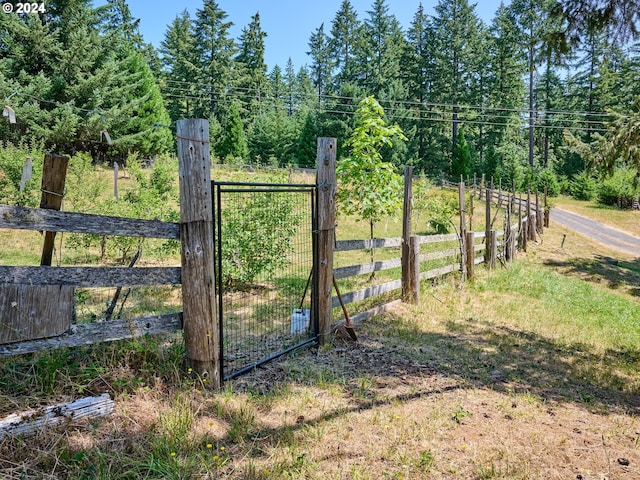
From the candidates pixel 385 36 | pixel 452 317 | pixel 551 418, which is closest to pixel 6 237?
pixel 452 317

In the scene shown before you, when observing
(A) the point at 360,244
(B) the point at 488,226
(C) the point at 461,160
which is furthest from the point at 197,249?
(C) the point at 461,160

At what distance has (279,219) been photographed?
8.49 metres

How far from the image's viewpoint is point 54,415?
2732mm

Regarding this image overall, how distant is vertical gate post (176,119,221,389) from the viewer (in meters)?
3.40

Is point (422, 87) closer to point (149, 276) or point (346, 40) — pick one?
point (346, 40)

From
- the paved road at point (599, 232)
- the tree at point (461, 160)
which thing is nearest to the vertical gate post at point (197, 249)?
the paved road at point (599, 232)

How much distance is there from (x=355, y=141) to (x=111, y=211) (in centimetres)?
598

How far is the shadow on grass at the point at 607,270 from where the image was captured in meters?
12.7

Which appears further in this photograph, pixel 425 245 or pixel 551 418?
pixel 425 245

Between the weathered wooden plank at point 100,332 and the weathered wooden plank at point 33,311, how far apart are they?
0.15ft

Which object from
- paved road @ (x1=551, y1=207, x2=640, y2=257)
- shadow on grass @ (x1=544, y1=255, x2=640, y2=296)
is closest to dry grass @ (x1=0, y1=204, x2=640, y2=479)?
shadow on grass @ (x1=544, y1=255, x2=640, y2=296)

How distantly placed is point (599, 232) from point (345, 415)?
1011 inches

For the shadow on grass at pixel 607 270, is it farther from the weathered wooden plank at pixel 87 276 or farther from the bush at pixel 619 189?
the bush at pixel 619 189

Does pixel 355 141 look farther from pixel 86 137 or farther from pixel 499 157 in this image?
pixel 499 157
